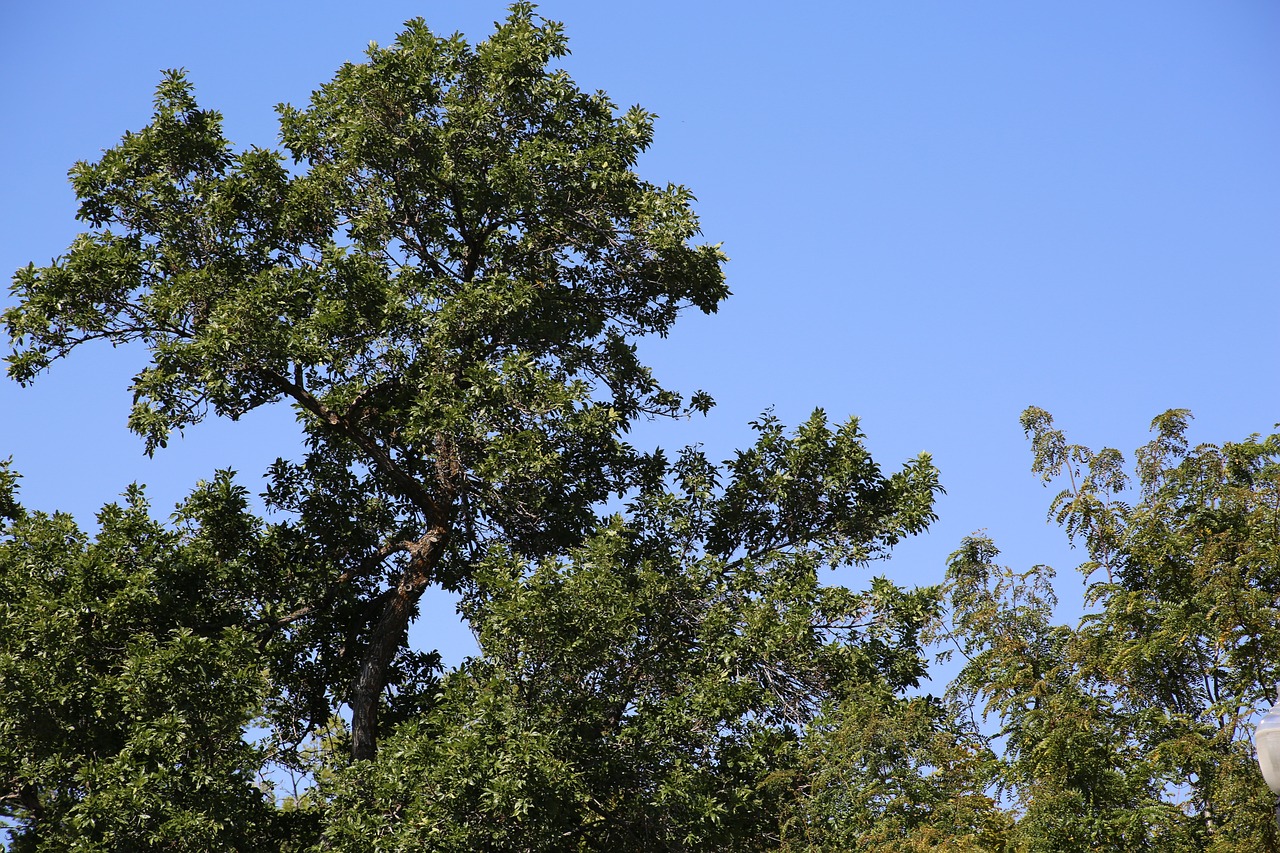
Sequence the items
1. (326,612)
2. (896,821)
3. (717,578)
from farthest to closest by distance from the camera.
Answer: (326,612) → (717,578) → (896,821)

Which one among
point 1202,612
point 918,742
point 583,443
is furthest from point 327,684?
point 1202,612

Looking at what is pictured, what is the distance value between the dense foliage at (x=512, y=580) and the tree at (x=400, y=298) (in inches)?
2.3

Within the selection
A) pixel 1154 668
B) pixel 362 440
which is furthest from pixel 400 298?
pixel 1154 668

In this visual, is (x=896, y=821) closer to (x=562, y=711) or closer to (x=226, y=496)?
(x=562, y=711)

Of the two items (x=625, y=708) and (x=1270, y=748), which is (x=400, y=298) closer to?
(x=625, y=708)

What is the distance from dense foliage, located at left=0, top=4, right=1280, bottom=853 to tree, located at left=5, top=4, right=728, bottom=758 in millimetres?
59

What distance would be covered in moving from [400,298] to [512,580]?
4255 millimetres

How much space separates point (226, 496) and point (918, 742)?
9616mm

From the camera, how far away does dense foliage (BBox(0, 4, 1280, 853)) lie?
15656 mm

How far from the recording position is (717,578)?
1828 centimetres

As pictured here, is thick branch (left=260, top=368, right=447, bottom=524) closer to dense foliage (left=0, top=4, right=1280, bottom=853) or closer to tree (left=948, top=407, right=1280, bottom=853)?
dense foliage (left=0, top=4, right=1280, bottom=853)

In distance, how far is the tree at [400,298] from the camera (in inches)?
717

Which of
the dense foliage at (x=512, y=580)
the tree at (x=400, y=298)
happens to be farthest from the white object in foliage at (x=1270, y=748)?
the tree at (x=400, y=298)

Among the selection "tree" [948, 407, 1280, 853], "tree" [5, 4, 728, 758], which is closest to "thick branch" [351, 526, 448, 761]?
"tree" [5, 4, 728, 758]
